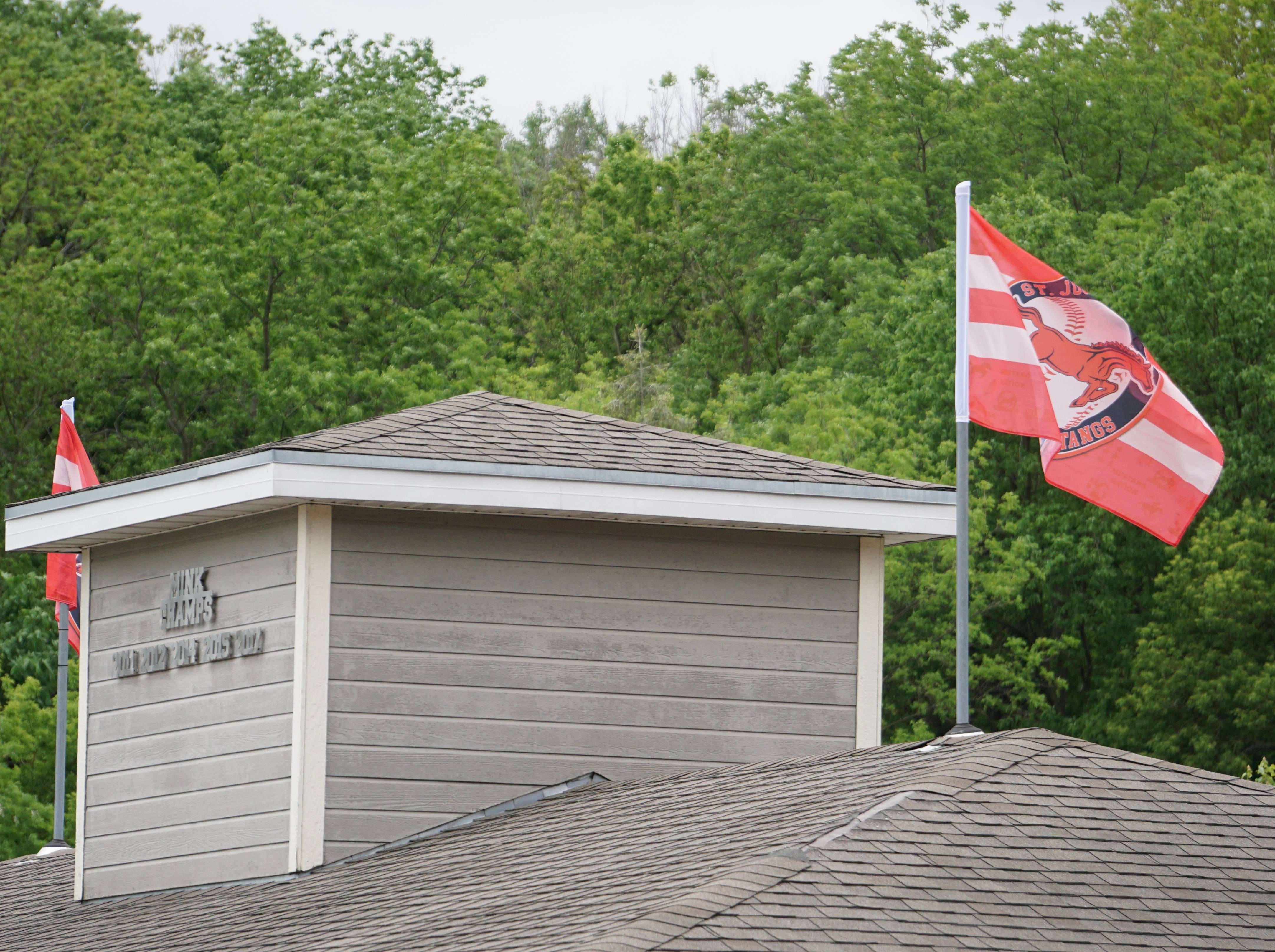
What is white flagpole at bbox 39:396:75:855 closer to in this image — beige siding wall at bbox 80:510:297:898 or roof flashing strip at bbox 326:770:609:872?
beige siding wall at bbox 80:510:297:898

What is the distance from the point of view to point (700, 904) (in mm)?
6746

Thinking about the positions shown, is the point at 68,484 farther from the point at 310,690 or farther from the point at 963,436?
the point at 963,436

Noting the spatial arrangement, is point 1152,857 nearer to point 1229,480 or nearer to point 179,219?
point 1229,480

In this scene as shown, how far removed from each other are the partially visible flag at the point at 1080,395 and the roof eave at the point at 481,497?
156cm

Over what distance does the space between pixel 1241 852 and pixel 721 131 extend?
136 feet

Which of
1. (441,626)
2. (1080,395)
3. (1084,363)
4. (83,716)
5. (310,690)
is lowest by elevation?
(83,716)

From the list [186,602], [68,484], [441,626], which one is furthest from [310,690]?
[68,484]

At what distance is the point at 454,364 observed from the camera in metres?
36.3

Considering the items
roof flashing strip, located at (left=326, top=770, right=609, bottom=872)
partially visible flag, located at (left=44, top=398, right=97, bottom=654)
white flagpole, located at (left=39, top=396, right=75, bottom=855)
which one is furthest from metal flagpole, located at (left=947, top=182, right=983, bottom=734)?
white flagpole, located at (left=39, top=396, right=75, bottom=855)

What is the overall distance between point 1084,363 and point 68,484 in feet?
28.8

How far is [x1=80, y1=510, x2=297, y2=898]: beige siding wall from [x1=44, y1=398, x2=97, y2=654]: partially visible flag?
2.78 m

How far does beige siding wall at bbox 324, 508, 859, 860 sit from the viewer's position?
10.4m

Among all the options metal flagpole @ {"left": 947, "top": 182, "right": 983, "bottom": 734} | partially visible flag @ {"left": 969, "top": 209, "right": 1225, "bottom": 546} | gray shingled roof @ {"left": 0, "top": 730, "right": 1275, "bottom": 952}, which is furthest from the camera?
partially visible flag @ {"left": 969, "top": 209, "right": 1225, "bottom": 546}

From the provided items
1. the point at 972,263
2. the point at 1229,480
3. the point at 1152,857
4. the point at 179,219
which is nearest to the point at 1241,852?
the point at 1152,857
